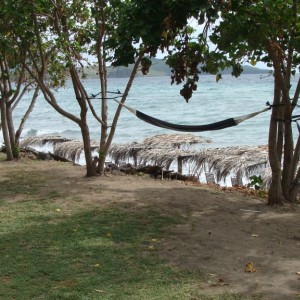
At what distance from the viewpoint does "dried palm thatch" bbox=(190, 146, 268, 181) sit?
1005 cm

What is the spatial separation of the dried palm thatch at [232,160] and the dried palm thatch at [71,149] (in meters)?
3.11

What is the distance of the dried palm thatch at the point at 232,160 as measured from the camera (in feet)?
33.0

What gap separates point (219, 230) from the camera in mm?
5402

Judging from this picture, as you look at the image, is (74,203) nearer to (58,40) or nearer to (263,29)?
(58,40)

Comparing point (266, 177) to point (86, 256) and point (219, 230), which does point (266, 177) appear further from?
point (86, 256)

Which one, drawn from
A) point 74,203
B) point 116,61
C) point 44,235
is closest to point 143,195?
point 74,203

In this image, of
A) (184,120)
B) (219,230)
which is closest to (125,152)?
(219,230)

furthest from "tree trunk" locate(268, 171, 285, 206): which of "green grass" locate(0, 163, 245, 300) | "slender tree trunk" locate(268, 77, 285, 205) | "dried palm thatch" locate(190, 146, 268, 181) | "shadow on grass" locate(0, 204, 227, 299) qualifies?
"dried palm thatch" locate(190, 146, 268, 181)

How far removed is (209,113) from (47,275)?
24444 millimetres

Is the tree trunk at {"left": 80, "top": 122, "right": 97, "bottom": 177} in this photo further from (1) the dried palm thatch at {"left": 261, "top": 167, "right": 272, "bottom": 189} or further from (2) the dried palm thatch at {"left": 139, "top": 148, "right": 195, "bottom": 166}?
(2) the dried palm thatch at {"left": 139, "top": 148, "right": 195, "bottom": 166}

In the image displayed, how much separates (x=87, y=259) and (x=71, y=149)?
356 inches

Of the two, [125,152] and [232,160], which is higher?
[232,160]

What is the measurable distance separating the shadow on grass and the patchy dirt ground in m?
0.22

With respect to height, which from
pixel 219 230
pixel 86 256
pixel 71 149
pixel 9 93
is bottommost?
pixel 71 149
